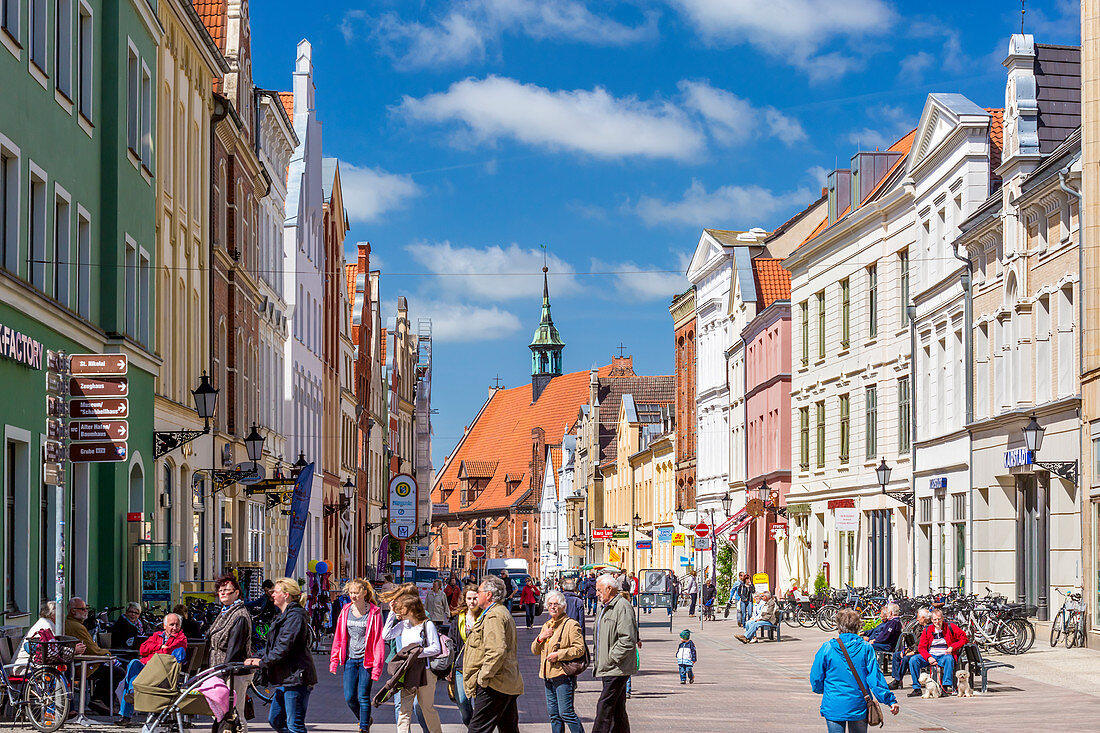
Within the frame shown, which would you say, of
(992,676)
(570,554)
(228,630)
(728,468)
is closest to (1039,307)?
(992,676)

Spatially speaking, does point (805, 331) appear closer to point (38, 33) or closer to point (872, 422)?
point (872, 422)

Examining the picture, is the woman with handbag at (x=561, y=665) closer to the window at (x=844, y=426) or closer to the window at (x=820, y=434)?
the window at (x=844, y=426)

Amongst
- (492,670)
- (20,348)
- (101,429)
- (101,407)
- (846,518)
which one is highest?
(20,348)

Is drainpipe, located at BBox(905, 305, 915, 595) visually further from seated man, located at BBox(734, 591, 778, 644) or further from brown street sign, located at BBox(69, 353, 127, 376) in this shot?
brown street sign, located at BBox(69, 353, 127, 376)

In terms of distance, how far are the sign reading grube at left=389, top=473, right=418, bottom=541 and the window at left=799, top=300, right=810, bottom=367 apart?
20861mm

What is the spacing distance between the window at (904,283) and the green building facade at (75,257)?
2312 centimetres

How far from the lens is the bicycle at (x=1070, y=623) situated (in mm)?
28891

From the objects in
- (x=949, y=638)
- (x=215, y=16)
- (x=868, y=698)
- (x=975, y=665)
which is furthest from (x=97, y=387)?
(x=215, y=16)

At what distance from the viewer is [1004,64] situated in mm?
34938

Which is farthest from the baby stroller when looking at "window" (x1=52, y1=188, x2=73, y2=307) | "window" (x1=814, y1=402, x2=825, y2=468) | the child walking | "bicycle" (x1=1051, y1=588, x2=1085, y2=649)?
"window" (x1=814, y1=402, x2=825, y2=468)

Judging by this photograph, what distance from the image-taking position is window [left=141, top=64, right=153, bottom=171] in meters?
25.5

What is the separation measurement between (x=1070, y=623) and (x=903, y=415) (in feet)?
48.3

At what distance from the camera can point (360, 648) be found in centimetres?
1616

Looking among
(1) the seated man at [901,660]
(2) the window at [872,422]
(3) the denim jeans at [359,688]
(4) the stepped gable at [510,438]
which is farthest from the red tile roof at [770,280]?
(4) the stepped gable at [510,438]
